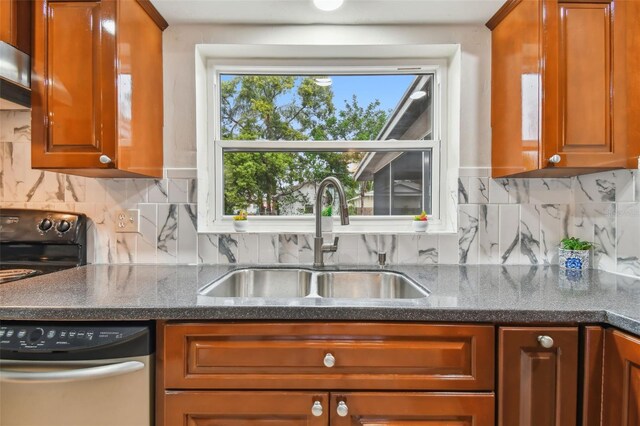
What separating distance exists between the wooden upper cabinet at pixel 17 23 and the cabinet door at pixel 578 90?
2032mm

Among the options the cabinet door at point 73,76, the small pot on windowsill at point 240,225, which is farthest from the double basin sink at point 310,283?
the cabinet door at point 73,76

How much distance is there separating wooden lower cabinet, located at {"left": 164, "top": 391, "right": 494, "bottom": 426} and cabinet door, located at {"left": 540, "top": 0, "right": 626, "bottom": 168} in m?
0.95

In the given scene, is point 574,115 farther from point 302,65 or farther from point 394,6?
point 302,65

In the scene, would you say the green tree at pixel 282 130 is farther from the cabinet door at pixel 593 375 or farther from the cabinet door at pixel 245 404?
the cabinet door at pixel 593 375

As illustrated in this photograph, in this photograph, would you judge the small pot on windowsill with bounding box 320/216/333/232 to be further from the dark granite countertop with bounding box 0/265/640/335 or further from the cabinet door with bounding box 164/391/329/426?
the cabinet door with bounding box 164/391/329/426

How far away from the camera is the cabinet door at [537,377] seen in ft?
3.05

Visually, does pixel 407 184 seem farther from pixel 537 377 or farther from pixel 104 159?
pixel 104 159

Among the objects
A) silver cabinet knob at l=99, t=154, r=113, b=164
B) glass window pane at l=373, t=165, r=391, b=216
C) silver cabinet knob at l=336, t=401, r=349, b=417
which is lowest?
silver cabinet knob at l=336, t=401, r=349, b=417

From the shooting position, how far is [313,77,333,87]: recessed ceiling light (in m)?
1.83

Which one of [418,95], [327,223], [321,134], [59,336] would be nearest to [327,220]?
[327,223]

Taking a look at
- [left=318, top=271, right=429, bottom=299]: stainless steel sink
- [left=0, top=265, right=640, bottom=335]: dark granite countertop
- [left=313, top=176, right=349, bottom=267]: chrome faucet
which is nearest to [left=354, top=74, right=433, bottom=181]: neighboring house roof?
[left=313, top=176, right=349, bottom=267]: chrome faucet

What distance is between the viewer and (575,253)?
4.92 feet

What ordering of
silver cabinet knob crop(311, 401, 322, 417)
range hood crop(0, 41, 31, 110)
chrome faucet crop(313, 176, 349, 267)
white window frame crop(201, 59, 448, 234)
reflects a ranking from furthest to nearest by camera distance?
white window frame crop(201, 59, 448, 234), chrome faucet crop(313, 176, 349, 267), range hood crop(0, 41, 31, 110), silver cabinet knob crop(311, 401, 322, 417)

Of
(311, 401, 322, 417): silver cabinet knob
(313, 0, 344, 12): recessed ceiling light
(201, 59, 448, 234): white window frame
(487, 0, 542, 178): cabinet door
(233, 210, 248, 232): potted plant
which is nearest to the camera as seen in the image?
(311, 401, 322, 417): silver cabinet knob
